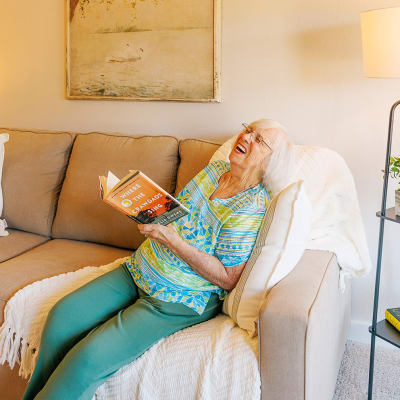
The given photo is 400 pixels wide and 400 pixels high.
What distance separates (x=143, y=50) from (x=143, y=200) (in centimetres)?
125

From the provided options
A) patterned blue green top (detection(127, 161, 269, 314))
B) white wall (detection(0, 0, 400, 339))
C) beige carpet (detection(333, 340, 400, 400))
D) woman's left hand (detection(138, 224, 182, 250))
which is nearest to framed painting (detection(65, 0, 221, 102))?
white wall (detection(0, 0, 400, 339))

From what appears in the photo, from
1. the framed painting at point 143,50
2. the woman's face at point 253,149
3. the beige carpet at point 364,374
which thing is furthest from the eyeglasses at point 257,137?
the beige carpet at point 364,374

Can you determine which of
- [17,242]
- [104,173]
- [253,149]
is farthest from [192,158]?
[17,242]

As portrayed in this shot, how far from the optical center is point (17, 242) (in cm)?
226

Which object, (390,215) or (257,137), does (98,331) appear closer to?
(257,137)

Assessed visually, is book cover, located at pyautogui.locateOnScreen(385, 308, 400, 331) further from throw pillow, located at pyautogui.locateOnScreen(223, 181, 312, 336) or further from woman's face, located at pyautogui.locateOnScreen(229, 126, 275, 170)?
woman's face, located at pyautogui.locateOnScreen(229, 126, 275, 170)

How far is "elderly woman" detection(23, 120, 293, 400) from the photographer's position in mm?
1404

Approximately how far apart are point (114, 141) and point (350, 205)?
3.62 feet

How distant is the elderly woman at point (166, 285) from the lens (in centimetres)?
140

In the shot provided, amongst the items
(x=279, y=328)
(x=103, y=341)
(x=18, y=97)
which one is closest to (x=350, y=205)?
(x=279, y=328)

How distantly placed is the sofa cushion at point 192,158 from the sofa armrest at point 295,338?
741mm

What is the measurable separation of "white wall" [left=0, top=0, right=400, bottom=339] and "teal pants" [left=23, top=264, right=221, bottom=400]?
934 mm

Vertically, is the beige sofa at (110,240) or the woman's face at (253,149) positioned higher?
the woman's face at (253,149)

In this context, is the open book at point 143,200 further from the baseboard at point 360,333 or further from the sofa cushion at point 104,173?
the baseboard at point 360,333
